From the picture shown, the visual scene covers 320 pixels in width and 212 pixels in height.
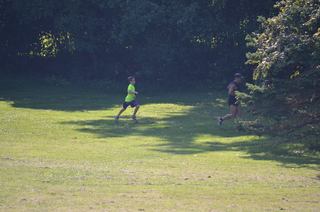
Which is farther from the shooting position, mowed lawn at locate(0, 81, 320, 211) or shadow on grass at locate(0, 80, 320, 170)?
shadow on grass at locate(0, 80, 320, 170)

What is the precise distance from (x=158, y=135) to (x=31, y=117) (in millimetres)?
6681

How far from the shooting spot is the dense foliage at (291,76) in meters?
19.3

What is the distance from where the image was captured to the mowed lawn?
43.9 ft

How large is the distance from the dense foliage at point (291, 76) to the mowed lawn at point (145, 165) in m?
0.90

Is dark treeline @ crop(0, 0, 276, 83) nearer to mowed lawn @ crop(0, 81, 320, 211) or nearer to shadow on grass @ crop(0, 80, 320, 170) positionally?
shadow on grass @ crop(0, 80, 320, 170)

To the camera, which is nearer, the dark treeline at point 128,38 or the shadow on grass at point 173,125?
the shadow on grass at point 173,125

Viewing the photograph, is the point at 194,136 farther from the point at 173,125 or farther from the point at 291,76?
the point at 291,76

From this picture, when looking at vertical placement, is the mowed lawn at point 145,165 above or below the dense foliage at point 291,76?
below

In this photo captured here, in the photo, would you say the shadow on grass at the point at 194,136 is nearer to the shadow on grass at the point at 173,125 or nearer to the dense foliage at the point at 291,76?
the shadow on grass at the point at 173,125

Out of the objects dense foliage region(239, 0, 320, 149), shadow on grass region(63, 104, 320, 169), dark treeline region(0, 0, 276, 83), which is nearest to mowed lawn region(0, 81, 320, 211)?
shadow on grass region(63, 104, 320, 169)

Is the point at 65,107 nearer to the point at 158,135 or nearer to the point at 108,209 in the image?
the point at 158,135

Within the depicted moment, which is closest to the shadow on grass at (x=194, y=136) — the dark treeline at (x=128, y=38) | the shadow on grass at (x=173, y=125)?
the shadow on grass at (x=173, y=125)

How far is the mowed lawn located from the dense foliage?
35.5 inches

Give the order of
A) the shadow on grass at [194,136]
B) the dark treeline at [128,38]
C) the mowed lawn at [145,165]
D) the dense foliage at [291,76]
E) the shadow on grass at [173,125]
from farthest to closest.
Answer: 1. the dark treeline at [128,38]
2. the shadow on grass at [173,125]
3. the shadow on grass at [194,136]
4. the dense foliage at [291,76]
5. the mowed lawn at [145,165]
